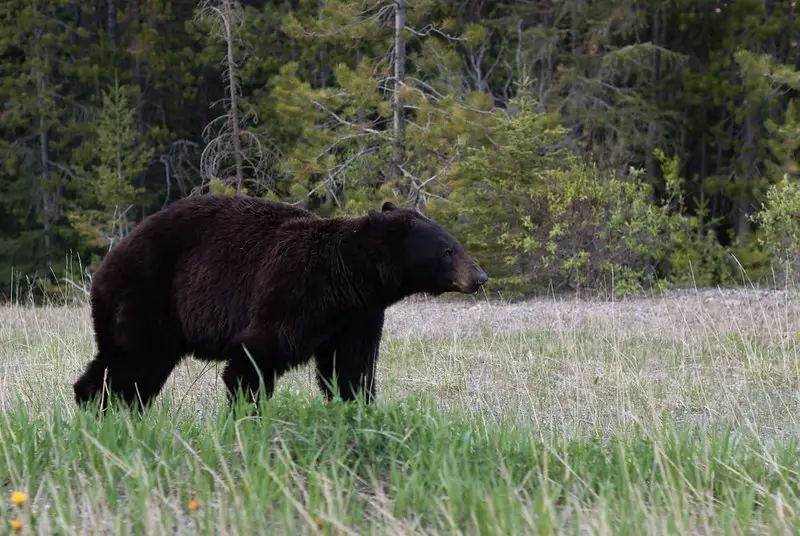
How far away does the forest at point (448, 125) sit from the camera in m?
15.5

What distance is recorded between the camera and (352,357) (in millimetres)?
4973

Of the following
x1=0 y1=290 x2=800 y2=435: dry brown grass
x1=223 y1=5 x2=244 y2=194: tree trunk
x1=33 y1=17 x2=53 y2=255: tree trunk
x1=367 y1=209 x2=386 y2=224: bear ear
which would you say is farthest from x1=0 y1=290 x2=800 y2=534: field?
x1=33 y1=17 x2=53 y2=255: tree trunk

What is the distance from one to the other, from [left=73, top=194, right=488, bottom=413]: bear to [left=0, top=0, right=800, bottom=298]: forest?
9520 millimetres

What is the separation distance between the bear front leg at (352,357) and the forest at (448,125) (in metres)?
9.71

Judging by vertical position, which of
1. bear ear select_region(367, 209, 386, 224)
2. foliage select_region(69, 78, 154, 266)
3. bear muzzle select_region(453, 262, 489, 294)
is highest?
bear ear select_region(367, 209, 386, 224)

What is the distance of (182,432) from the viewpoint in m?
3.69

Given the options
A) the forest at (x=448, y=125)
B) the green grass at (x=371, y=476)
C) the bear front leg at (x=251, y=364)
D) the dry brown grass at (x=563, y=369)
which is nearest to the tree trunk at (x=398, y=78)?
the forest at (x=448, y=125)

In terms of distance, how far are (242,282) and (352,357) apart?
76cm

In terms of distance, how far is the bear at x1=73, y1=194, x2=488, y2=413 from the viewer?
4957 millimetres

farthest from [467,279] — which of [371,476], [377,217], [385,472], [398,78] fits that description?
[398,78]

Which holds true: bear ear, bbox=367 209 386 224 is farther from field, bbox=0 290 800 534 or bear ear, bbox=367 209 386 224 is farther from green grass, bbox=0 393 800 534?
green grass, bbox=0 393 800 534

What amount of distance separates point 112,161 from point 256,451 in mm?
20859

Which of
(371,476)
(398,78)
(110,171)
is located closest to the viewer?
(371,476)

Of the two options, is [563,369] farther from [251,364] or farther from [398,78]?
[398,78]
